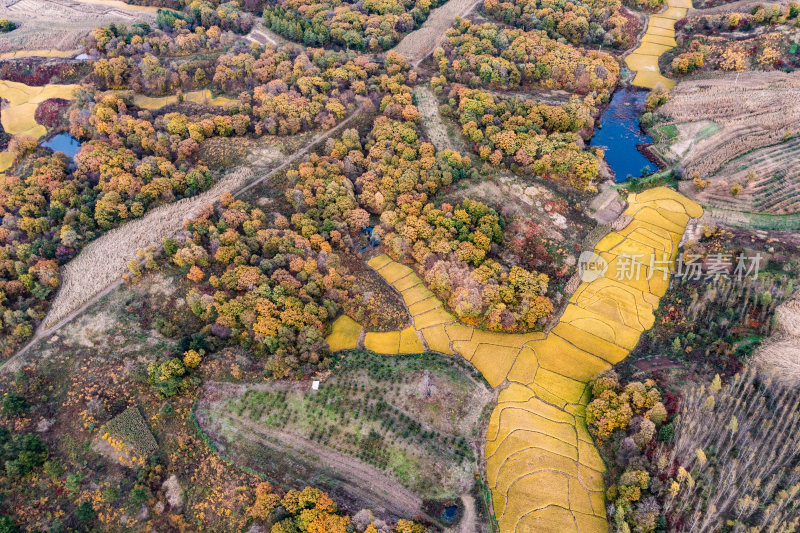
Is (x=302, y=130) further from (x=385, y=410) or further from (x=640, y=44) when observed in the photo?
(x=640, y=44)

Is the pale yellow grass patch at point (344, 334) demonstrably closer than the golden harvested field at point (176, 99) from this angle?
Yes

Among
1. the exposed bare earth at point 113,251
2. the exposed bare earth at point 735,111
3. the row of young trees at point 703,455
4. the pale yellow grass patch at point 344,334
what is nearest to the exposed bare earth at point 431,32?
the exposed bare earth at point 735,111

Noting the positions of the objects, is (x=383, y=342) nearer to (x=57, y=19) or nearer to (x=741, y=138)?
(x=741, y=138)

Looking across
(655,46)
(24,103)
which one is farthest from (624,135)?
(24,103)

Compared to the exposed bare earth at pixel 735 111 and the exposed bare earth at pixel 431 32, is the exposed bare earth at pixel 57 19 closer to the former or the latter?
the exposed bare earth at pixel 431 32

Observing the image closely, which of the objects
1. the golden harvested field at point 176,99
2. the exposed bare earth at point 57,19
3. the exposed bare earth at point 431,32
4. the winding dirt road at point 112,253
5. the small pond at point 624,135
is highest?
the exposed bare earth at point 431,32
